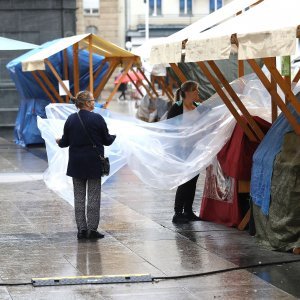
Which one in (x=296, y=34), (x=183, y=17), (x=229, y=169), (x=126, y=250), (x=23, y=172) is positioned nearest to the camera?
(x=296, y=34)

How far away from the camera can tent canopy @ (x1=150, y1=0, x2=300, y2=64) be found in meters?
7.92

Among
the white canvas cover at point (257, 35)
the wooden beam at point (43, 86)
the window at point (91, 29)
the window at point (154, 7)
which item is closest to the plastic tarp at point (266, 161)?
the white canvas cover at point (257, 35)

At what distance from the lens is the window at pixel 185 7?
222 feet

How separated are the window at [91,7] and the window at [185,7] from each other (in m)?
6.29

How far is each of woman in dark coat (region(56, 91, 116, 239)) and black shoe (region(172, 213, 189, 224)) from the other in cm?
134

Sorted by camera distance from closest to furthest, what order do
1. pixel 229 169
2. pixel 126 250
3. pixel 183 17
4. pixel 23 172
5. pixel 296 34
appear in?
pixel 296 34 < pixel 126 250 < pixel 229 169 < pixel 23 172 < pixel 183 17

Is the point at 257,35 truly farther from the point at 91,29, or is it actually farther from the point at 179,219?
the point at 91,29

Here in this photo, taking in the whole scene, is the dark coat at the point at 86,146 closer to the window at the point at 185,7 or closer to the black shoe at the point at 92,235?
the black shoe at the point at 92,235

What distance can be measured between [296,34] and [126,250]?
2996 mm

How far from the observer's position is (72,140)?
9898 millimetres

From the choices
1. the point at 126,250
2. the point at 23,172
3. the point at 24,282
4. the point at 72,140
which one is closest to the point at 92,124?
the point at 72,140

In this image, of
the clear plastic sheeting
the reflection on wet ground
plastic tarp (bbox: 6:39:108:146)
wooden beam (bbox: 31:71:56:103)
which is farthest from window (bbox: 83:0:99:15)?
the clear plastic sheeting

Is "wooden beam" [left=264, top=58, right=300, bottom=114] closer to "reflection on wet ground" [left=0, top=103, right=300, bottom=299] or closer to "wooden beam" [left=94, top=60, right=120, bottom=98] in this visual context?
"reflection on wet ground" [left=0, top=103, right=300, bottom=299]

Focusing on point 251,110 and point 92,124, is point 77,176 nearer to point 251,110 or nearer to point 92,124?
point 92,124
